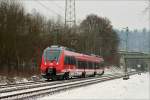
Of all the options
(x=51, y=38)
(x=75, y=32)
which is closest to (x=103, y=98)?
(x=51, y=38)

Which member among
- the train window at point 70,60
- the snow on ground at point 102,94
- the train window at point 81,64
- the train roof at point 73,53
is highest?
the train roof at point 73,53

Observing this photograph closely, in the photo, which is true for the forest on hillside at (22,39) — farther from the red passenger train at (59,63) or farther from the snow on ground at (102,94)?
the snow on ground at (102,94)

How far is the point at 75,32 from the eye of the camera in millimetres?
77625

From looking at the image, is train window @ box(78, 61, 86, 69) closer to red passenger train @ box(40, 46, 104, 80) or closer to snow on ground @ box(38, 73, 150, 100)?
red passenger train @ box(40, 46, 104, 80)

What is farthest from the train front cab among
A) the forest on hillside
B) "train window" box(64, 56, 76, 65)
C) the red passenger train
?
the forest on hillside

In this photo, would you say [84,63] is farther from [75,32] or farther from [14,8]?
[75,32]

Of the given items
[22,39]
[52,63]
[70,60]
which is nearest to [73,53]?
[70,60]

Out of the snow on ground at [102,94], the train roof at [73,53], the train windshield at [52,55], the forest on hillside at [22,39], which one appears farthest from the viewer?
the forest on hillside at [22,39]

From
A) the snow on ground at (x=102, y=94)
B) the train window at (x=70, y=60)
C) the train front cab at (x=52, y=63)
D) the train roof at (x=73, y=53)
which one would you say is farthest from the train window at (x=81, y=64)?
the snow on ground at (x=102, y=94)

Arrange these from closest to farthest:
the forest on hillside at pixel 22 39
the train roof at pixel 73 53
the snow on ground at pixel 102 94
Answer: the snow on ground at pixel 102 94, the train roof at pixel 73 53, the forest on hillside at pixel 22 39

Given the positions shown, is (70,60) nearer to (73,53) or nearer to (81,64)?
(73,53)

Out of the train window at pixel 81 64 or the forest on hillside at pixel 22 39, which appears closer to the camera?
the forest on hillside at pixel 22 39

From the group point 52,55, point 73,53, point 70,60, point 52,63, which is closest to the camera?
point 52,63

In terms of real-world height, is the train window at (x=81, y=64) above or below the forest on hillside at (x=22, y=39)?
below
